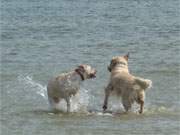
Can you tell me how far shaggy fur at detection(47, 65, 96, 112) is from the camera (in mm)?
11617

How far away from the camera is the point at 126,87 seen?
11391 mm

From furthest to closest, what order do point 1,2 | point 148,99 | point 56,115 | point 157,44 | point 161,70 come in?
point 1,2 < point 157,44 < point 161,70 < point 148,99 < point 56,115

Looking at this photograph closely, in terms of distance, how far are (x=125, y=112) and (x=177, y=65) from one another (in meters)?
4.09

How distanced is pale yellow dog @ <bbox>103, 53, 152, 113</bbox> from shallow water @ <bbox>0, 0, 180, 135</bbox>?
0.74 ft

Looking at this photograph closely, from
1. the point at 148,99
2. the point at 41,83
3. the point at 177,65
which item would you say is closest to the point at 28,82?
the point at 41,83

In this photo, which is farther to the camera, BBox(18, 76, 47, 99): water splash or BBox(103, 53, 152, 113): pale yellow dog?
BBox(18, 76, 47, 99): water splash

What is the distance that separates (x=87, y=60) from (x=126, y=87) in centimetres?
487

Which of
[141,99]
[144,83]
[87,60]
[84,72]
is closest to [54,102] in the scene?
[84,72]

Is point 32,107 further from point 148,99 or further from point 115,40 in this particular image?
point 115,40

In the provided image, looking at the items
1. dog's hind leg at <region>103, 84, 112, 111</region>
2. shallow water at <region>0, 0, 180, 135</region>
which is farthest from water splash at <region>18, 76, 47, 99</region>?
dog's hind leg at <region>103, 84, 112, 111</region>

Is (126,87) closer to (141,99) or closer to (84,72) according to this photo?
(141,99)

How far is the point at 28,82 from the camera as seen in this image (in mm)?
13555

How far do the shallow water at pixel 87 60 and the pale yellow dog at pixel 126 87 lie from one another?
226 mm

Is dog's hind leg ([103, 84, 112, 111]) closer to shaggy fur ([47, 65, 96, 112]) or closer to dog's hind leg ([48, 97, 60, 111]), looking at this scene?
shaggy fur ([47, 65, 96, 112])
